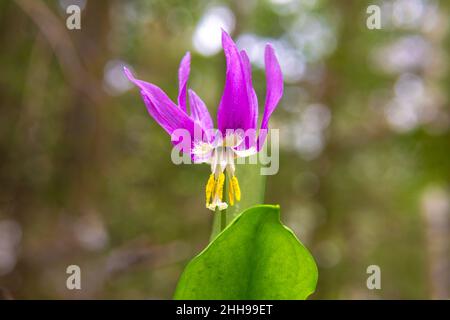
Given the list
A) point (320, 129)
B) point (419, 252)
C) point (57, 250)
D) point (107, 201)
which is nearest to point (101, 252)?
point (57, 250)

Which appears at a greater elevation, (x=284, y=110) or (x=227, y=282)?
(x=284, y=110)

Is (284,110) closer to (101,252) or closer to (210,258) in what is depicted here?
(101,252)

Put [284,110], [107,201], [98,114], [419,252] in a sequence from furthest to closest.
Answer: [419,252] < [284,110] < [107,201] < [98,114]

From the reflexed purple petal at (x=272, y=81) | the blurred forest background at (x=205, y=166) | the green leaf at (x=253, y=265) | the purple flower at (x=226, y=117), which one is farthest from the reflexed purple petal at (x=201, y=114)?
the blurred forest background at (x=205, y=166)

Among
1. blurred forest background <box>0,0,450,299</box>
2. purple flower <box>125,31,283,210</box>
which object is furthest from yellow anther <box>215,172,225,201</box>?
blurred forest background <box>0,0,450,299</box>

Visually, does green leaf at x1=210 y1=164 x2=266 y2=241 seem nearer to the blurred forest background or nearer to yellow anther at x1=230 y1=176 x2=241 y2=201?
yellow anther at x1=230 y1=176 x2=241 y2=201

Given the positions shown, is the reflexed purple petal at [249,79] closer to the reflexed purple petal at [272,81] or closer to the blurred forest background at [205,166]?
the reflexed purple petal at [272,81]

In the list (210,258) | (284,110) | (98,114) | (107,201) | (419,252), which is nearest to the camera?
(210,258)
